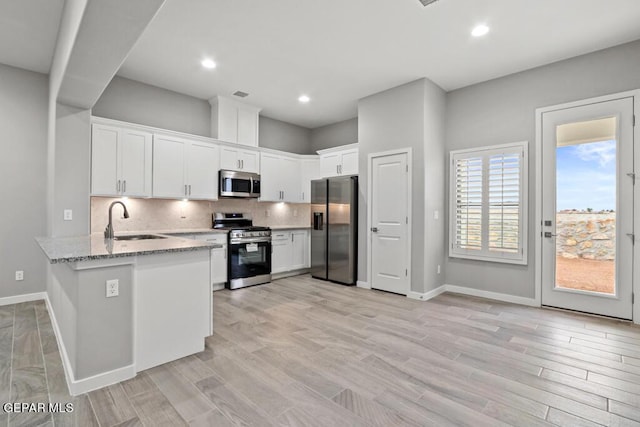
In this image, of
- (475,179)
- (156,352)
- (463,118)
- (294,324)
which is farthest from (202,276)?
(463,118)

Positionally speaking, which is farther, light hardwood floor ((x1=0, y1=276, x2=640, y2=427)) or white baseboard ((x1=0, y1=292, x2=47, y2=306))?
white baseboard ((x1=0, y1=292, x2=47, y2=306))

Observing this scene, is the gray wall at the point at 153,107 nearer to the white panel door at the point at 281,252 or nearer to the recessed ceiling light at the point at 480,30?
the white panel door at the point at 281,252

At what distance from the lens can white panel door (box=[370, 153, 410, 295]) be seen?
4484 mm

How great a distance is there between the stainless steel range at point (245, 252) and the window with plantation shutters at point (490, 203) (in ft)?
9.77

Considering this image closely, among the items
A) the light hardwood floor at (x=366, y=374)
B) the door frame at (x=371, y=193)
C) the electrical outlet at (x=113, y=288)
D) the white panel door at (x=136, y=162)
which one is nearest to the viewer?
the light hardwood floor at (x=366, y=374)

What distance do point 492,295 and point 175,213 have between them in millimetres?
4864

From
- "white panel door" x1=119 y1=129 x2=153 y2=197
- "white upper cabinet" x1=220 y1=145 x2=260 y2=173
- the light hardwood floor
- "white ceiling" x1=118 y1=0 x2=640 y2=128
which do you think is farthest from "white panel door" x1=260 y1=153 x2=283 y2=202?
the light hardwood floor

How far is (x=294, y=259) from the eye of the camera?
225 inches

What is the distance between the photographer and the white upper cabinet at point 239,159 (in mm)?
5102

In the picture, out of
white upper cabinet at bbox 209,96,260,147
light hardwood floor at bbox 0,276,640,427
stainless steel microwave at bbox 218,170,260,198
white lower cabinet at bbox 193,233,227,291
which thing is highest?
white upper cabinet at bbox 209,96,260,147

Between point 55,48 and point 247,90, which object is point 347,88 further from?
point 55,48

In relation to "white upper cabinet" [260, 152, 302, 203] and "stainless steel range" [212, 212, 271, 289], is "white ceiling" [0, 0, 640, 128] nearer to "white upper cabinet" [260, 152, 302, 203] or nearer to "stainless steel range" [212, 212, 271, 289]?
"white upper cabinet" [260, 152, 302, 203]

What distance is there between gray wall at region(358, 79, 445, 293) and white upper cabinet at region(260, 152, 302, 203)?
171 centimetres

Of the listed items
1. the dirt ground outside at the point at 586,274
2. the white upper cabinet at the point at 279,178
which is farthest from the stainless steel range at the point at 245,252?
the dirt ground outside at the point at 586,274
